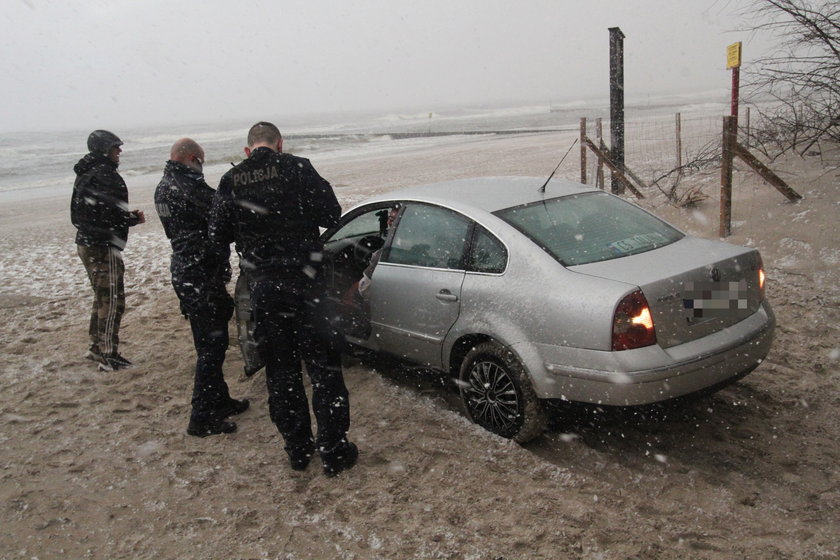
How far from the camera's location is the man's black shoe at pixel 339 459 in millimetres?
3807

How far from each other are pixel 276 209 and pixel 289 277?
375 mm

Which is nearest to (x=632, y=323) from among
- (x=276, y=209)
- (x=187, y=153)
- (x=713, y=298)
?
(x=713, y=298)

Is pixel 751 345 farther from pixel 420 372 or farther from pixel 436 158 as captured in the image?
pixel 436 158

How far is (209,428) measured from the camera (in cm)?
445

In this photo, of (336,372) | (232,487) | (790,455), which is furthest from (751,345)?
(232,487)

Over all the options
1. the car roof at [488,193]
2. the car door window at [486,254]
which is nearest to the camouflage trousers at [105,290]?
the car roof at [488,193]

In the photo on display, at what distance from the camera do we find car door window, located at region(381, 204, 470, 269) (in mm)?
4184

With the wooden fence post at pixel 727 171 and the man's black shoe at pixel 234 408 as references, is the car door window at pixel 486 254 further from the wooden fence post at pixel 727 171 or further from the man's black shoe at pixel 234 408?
the wooden fence post at pixel 727 171

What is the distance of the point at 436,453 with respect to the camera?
3945 mm

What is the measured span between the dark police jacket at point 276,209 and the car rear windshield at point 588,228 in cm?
115

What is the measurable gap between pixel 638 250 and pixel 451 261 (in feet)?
3.64

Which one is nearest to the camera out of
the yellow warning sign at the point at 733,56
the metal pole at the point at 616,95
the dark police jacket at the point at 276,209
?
the dark police jacket at the point at 276,209

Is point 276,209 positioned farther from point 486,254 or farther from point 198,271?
point 486,254

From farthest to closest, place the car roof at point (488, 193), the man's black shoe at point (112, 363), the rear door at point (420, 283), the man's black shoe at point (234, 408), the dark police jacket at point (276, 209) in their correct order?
1. the man's black shoe at point (112, 363)
2. the man's black shoe at point (234, 408)
3. the car roof at point (488, 193)
4. the rear door at point (420, 283)
5. the dark police jacket at point (276, 209)
